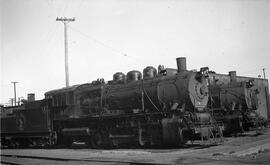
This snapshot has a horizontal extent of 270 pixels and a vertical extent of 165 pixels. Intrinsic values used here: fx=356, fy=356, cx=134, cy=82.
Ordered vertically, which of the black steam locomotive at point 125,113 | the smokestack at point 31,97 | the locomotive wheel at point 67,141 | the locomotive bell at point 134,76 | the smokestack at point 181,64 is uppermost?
the smokestack at point 181,64

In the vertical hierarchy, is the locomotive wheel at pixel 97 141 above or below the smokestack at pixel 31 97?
below

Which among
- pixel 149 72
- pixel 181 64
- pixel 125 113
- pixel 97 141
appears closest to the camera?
pixel 181 64

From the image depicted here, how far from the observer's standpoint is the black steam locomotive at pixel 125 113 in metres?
16.8

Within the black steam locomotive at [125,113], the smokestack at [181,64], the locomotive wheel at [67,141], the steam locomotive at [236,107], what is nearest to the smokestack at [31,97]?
the black steam locomotive at [125,113]

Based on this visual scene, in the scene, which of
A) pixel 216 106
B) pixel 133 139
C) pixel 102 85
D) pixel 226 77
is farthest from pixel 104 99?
pixel 226 77

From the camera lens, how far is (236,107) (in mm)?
24312

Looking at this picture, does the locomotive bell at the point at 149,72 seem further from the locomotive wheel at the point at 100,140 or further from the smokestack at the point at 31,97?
the smokestack at the point at 31,97

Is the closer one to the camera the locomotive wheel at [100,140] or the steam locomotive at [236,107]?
the locomotive wheel at [100,140]

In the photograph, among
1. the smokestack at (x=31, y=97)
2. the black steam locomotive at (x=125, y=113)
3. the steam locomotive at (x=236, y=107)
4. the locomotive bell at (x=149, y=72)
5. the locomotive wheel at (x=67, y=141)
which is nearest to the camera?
the black steam locomotive at (x=125, y=113)

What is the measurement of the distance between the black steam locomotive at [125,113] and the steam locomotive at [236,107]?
5131 millimetres

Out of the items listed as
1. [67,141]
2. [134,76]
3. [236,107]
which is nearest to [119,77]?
[134,76]

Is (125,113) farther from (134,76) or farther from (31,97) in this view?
(31,97)

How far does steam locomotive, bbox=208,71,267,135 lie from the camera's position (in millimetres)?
22781

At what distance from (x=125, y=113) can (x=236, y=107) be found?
9246mm
